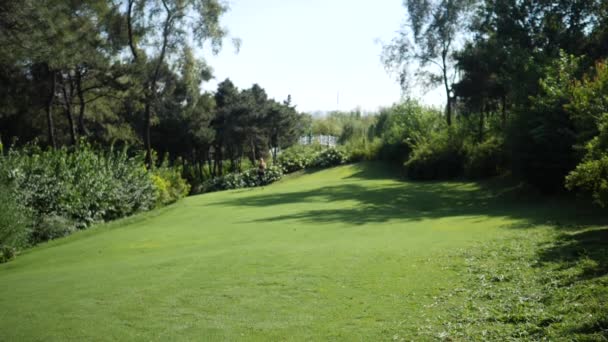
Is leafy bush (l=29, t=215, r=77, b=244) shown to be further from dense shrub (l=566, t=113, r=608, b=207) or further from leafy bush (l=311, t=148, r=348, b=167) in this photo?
leafy bush (l=311, t=148, r=348, b=167)

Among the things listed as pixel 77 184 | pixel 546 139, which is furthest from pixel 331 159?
pixel 546 139

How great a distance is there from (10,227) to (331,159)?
101 feet

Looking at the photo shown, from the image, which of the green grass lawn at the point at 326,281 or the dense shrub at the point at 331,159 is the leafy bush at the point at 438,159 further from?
the green grass lawn at the point at 326,281

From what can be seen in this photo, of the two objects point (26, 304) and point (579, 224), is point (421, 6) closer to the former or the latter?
point (579, 224)

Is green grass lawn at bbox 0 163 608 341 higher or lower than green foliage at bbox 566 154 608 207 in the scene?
lower

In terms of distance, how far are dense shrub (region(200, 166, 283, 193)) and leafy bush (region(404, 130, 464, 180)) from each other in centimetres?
1187

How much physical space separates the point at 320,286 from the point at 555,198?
39.7ft

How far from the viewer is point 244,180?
39781 mm

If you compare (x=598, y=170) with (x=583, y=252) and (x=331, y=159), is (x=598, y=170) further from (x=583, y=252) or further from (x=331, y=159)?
(x=331, y=159)

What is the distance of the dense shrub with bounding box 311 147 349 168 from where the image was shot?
43.5m

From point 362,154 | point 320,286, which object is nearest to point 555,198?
point 320,286

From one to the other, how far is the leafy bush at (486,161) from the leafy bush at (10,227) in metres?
19.4

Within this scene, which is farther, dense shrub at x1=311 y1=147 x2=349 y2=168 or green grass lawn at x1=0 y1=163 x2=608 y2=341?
dense shrub at x1=311 y1=147 x2=349 y2=168

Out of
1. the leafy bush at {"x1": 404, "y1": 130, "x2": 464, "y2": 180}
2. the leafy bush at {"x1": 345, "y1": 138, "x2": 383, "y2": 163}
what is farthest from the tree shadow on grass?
the leafy bush at {"x1": 345, "y1": 138, "x2": 383, "y2": 163}
